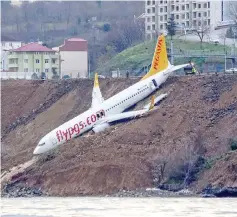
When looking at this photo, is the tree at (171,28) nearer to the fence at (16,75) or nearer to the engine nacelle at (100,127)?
the fence at (16,75)

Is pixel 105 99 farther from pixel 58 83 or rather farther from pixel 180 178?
pixel 180 178

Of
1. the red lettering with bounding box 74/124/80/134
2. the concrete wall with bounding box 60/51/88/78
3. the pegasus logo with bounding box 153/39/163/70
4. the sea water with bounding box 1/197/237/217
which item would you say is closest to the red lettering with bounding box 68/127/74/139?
the red lettering with bounding box 74/124/80/134

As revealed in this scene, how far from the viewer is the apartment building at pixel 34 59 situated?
588 feet

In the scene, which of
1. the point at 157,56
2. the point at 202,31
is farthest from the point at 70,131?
the point at 202,31

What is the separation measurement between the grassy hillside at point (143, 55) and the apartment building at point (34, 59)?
888 cm

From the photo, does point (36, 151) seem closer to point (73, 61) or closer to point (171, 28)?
point (171, 28)

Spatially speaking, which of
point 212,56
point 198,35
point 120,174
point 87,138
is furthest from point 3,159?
point 198,35

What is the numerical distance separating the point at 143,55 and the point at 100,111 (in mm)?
38951

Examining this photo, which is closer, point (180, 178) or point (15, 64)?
point (180, 178)

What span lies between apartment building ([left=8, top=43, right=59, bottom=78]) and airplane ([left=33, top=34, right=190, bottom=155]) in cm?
5224

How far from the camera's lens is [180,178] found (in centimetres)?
10938

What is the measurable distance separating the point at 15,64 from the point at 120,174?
69.9 metres

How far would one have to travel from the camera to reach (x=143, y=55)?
162 meters

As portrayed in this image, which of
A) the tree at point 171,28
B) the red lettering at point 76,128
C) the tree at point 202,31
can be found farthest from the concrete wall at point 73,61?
the red lettering at point 76,128
